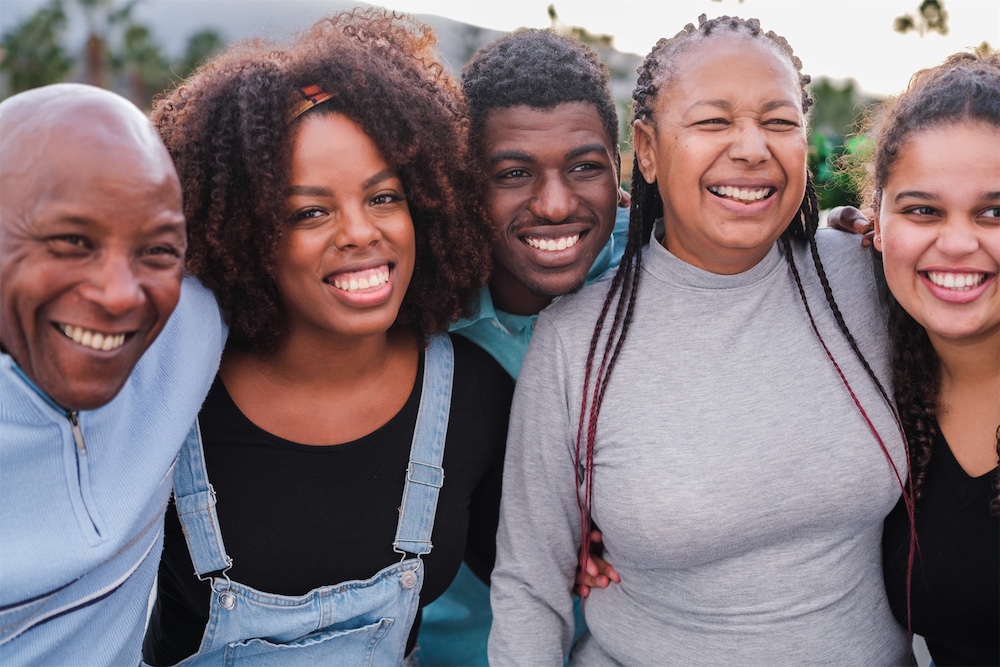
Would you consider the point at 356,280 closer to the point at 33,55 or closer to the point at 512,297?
the point at 512,297

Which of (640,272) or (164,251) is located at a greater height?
(164,251)

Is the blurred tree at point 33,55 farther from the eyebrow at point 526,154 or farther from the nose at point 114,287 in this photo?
the nose at point 114,287

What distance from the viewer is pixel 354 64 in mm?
2105

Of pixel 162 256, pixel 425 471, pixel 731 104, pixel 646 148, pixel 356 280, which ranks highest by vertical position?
pixel 731 104

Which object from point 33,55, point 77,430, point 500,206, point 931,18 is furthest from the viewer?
point 33,55

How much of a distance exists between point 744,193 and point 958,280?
19.9 inches

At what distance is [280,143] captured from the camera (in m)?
1.98

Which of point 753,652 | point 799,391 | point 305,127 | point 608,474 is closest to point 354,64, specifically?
point 305,127

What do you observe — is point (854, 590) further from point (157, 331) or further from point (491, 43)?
point (491, 43)

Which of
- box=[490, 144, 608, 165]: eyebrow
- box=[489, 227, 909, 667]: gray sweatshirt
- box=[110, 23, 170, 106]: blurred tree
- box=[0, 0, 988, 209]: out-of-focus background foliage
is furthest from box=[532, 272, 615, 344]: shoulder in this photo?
box=[110, 23, 170, 106]: blurred tree

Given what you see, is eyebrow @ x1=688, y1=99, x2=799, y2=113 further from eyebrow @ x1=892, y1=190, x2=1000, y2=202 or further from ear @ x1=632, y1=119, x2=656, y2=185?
eyebrow @ x1=892, y1=190, x2=1000, y2=202

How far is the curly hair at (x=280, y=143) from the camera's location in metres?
2.01

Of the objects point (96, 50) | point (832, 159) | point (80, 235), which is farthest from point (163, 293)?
point (96, 50)

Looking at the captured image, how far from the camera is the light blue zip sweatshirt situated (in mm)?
1472
